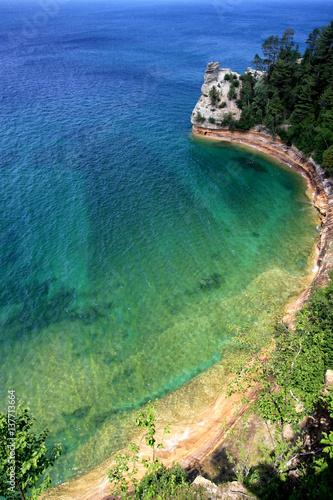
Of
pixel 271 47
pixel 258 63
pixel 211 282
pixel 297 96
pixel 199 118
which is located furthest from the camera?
pixel 258 63

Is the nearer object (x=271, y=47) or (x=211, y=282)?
(x=211, y=282)

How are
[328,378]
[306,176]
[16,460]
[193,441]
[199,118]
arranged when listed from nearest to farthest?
[16,460], [328,378], [193,441], [306,176], [199,118]

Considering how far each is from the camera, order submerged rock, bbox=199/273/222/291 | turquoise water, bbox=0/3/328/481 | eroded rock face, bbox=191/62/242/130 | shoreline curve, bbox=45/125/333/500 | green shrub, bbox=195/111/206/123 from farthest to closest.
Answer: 1. green shrub, bbox=195/111/206/123
2. eroded rock face, bbox=191/62/242/130
3. submerged rock, bbox=199/273/222/291
4. turquoise water, bbox=0/3/328/481
5. shoreline curve, bbox=45/125/333/500

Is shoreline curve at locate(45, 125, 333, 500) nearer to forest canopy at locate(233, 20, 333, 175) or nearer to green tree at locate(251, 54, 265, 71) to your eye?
forest canopy at locate(233, 20, 333, 175)

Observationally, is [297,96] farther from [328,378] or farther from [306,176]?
[328,378]

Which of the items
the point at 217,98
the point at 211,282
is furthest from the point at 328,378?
the point at 217,98

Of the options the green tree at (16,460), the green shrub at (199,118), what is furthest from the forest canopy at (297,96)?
the green tree at (16,460)


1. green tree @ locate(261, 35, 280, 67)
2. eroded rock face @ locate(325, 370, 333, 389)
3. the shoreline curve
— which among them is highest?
green tree @ locate(261, 35, 280, 67)

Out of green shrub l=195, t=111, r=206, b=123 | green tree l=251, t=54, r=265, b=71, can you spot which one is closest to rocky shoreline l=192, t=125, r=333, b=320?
green shrub l=195, t=111, r=206, b=123

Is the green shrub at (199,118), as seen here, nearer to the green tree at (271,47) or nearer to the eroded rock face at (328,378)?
the green tree at (271,47)

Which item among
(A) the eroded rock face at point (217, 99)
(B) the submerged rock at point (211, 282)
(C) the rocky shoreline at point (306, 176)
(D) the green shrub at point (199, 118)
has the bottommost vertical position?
(B) the submerged rock at point (211, 282)
